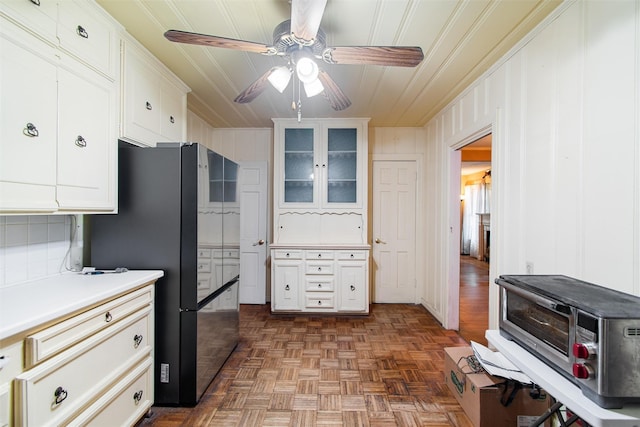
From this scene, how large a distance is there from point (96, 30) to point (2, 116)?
2.66 feet

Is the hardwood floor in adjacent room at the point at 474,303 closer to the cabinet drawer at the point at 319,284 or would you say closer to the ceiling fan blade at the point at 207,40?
the cabinet drawer at the point at 319,284

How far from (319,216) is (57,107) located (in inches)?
106

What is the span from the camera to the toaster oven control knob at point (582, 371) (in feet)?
2.81

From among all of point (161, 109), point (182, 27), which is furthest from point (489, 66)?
point (161, 109)

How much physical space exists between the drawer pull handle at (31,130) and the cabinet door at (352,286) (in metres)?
2.81

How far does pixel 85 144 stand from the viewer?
1.52 metres

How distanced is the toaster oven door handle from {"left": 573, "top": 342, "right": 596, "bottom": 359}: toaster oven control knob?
4.7 inches

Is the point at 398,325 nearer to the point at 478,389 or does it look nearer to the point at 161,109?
the point at 478,389

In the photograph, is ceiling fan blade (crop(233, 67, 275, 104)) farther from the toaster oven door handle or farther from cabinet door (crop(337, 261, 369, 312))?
cabinet door (crop(337, 261, 369, 312))

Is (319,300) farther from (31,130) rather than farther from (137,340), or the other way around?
(31,130)

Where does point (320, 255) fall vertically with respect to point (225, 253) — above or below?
below

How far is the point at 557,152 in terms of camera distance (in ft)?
5.17

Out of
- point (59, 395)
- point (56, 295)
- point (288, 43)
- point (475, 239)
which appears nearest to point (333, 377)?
point (59, 395)

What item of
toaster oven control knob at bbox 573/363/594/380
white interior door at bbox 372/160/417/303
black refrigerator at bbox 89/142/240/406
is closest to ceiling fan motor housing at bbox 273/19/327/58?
black refrigerator at bbox 89/142/240/406
